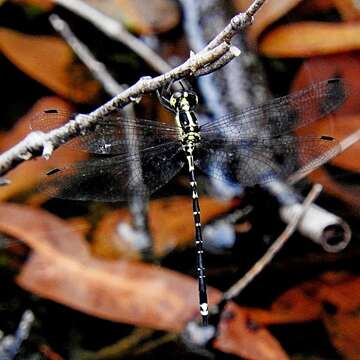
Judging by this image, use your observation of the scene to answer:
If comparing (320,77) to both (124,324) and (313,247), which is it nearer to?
(313,247)

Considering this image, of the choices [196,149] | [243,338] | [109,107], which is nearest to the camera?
[109,107]

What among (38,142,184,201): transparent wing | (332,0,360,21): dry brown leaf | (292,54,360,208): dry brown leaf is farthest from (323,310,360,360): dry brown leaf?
(332,0,360,21): dry brown leaf

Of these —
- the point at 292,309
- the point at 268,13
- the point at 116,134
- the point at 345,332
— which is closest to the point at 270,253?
the point at 292,309

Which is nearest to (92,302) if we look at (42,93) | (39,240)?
(39,240)

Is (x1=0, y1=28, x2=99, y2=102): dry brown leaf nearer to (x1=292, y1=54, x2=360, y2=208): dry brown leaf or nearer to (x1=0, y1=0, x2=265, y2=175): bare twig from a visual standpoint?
(x1=0, y1=0, x2=265, y2=175): bare twig

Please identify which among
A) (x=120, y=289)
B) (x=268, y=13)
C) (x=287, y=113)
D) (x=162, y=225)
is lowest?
(x=120, y=289)

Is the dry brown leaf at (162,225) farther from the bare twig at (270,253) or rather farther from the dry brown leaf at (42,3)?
the dry brown leaf at (42,3)

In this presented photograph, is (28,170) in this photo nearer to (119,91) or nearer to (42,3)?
(119,91)
